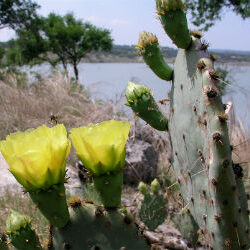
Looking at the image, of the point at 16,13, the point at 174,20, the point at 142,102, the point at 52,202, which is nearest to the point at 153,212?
the point at 142,102

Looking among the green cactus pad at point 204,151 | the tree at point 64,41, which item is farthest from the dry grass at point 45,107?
the tree at point 64,41

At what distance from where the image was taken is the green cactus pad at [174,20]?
1334 millimetres

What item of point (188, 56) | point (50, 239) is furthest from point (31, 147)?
point (188, 56)

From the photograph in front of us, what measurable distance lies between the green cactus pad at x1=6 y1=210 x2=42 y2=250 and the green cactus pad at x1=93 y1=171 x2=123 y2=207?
22 cm

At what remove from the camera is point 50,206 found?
0.78 m

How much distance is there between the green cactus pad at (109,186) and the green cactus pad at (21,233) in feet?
0.71

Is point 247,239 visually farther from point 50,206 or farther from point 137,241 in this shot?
point 50,206

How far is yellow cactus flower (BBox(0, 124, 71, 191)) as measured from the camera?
2.32 ft

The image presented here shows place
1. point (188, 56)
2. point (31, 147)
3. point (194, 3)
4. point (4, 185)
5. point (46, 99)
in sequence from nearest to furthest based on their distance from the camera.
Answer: point (31, 147)
point (188, 56)
point (4, 185)
point (46, 99)
point (194, 3)

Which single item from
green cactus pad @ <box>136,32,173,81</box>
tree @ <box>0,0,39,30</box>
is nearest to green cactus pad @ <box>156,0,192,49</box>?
green cactus pad @ <box>136,32,173,81</box>

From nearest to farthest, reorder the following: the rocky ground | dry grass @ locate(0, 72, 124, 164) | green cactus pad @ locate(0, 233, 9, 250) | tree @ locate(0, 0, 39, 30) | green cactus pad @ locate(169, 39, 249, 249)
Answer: green cactus pad @ locate(0, 233, 9, 250), green cactus pad @ locate(169, 39, 249, 249), the rocky ground, dry grass @ locate(0, 72, 124, 164), tree @ locate(0, 0, 39, 30)

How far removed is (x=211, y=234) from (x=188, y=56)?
66cm

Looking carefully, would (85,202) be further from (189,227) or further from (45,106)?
(45,106)

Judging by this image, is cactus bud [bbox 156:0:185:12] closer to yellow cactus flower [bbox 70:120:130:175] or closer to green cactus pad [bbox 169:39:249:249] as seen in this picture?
green cactus pad [bbox 169:39:249:249]
